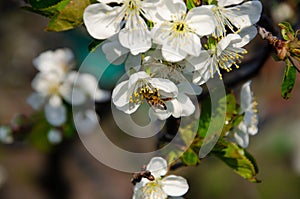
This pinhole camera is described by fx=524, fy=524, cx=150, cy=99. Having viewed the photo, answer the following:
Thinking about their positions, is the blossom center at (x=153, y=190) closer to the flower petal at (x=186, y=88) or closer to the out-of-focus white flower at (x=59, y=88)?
the flower petal at (x=186, y=88)

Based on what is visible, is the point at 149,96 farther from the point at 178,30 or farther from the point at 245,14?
the point at 245,14

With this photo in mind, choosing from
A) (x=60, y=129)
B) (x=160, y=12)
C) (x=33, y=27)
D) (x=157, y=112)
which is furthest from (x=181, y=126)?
(x=33, y=27)

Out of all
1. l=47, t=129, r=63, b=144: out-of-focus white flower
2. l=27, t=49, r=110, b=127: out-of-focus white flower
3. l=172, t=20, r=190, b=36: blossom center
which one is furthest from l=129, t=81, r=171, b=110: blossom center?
l=47, t=129, r=63, b=144: out-of-focus white flower

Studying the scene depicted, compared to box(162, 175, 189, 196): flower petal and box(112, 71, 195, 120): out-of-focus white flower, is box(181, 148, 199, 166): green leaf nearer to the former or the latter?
box(162, 175, 189, 196): flower petal

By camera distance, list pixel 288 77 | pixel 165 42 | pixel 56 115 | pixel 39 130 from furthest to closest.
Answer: pixel 39 130
pixel 56 115
pixel 288 77
pixel 165 42

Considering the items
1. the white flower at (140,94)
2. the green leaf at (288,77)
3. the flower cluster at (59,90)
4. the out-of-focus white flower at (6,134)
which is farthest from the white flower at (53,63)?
the green leaf at (288,77)

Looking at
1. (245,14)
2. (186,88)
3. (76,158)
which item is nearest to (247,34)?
(245,14)
